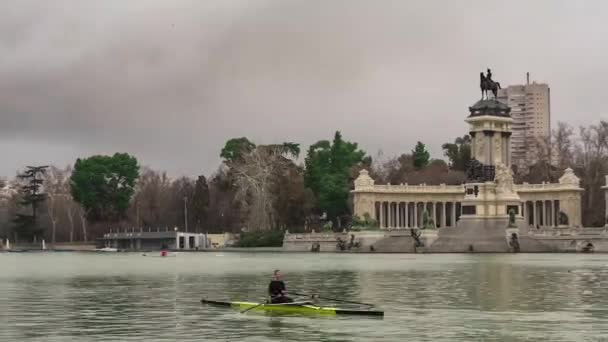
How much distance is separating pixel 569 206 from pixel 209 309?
8870 centimetres

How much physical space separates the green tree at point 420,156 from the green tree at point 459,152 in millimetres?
3525

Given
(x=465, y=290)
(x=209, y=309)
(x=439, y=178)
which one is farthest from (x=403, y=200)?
(x=209, y=309)

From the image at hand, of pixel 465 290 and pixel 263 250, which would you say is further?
pixel 263 250

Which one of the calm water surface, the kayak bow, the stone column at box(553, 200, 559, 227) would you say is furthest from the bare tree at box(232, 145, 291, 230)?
the kayak bow

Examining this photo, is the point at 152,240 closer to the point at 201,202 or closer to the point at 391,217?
the point at 201,202

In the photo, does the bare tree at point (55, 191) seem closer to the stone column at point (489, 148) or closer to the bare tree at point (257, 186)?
the bare tree at point (257, 186)

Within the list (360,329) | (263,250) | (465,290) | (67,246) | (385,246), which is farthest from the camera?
(67,246)

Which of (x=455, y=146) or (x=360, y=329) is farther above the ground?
(x=455, y=146)

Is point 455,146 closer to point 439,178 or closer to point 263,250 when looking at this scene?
point 439,178

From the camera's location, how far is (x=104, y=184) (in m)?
163

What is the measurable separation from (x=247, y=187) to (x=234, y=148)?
68.7 ft

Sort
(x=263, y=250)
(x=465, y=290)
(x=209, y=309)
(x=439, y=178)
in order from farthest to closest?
(x=439, y=178) → (x=263, y=250) → (x=465, y=290) → (x=209, y=309)

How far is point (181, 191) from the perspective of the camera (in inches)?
6540

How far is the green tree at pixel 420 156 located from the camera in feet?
509
